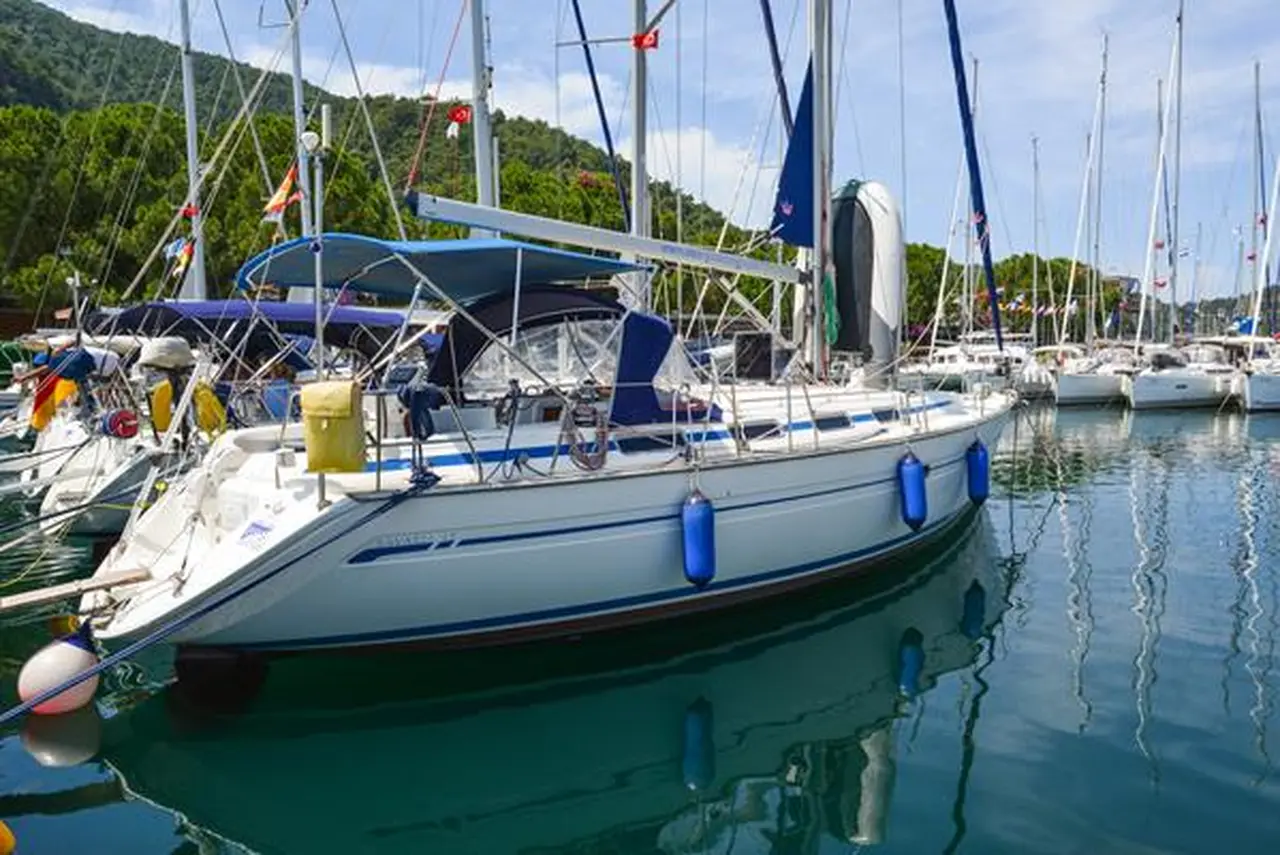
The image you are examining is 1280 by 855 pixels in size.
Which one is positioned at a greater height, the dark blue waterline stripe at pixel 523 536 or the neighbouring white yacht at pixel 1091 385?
the dark blue waterline stripe at pixel 523 536

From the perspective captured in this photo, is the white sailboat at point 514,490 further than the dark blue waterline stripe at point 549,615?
No

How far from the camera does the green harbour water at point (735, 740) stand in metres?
5.11

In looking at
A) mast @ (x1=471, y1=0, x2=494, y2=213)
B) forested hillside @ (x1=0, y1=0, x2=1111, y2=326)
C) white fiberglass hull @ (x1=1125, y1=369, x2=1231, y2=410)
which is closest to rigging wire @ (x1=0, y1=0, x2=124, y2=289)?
forested hillside @ (x1=0, y1=0, x2=1111, y2=326)

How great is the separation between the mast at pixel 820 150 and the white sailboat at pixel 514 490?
162cm

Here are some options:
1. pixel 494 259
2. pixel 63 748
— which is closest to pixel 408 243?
pixel 494 259

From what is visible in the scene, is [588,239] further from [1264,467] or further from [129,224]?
[129,224]

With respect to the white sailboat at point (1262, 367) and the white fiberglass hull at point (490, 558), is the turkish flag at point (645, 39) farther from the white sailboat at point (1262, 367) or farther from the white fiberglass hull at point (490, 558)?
the white sailboat at point (1262, 367)

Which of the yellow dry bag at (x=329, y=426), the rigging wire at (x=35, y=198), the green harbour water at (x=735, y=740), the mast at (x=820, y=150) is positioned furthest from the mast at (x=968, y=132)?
the rigging wire at (x=35, y=198)

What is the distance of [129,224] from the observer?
3378cm

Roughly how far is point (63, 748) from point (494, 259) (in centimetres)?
429

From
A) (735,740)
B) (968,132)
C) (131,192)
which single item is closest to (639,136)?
(968,132)

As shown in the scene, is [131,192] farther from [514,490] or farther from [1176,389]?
[1176,389]

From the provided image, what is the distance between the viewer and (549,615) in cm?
714

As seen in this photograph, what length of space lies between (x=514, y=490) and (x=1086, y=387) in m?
29.7
